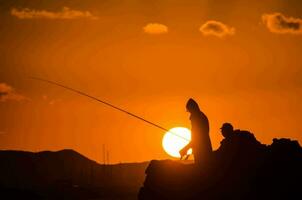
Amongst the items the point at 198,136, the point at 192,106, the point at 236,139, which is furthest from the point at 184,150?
the point at 236,139

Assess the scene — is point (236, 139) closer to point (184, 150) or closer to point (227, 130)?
point (227, 130)

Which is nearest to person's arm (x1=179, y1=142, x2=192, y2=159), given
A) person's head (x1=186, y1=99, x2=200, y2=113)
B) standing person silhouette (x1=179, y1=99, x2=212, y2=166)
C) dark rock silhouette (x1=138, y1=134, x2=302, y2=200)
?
standing person silhouette (x1=179, y1=99, x2=212, y2=166)

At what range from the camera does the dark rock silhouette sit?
811 inches

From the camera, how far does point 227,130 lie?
851 inches

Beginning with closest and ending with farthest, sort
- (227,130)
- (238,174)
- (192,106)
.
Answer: (238,174) < (192,106) < (227,130)

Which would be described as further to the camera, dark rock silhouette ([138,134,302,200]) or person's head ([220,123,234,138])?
person's head ([220,123,234,138])

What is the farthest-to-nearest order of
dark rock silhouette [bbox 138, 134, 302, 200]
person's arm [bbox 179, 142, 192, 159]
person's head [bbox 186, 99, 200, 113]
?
person's arm [bbox 179, 142, 192, 159]
person's head [bbox 186, 99, 200, 113]
dark rock silhouette [bbox 138, 134, 302, 200]

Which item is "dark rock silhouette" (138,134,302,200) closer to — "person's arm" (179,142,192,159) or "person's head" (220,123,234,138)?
"person's head" (220,123,234,138)

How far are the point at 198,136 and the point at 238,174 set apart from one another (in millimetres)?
1725

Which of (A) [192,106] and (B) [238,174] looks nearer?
(B) [238,174]

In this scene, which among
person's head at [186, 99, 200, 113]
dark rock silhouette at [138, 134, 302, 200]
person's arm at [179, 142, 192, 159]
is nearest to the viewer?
dark rock silhouette at [138, 134, 302, 200]

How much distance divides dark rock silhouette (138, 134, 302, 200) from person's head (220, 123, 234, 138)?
0.21 meters

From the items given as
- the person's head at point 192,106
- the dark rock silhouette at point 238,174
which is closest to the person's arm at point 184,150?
the dark rock silhouette at point 238,174

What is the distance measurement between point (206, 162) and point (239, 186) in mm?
1360
